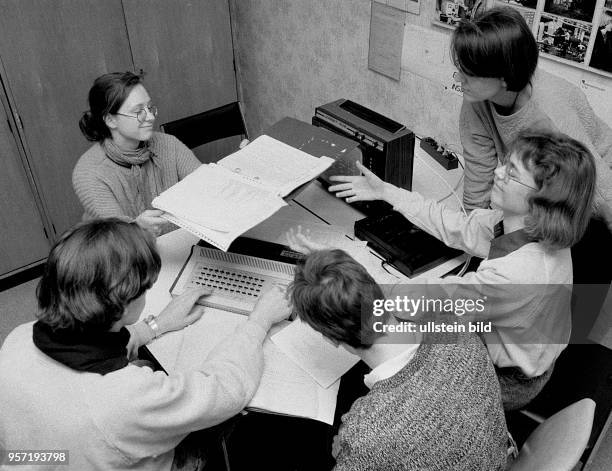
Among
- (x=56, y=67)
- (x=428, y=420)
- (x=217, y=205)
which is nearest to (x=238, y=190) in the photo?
(x=217, y=205)

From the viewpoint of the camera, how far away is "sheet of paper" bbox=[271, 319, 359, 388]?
140 centimetres

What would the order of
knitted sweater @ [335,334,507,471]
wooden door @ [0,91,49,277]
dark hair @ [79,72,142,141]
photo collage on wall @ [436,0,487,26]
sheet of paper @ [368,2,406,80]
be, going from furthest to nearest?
wooden door @ [0,91,49,277]
sheet of paper @ [368,2,406,80]
photo collage on wall @ [436,0,487,26]
dark hair @ [79,72,142,141]
knitted sweater @ [335,334,507,471]

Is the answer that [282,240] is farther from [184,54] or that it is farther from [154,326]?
[184,54]

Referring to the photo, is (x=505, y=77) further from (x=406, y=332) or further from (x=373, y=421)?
(x=373, y=421)

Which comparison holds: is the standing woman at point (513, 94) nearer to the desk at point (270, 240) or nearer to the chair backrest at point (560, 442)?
the desk at point (270, 240)

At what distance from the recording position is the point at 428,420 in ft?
3.50

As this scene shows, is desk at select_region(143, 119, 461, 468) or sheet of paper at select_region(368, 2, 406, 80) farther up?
sheet of paper at select_region(368, 2, 406, 80)

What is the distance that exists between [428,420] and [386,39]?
189cm

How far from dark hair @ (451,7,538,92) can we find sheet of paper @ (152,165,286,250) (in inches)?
25.7

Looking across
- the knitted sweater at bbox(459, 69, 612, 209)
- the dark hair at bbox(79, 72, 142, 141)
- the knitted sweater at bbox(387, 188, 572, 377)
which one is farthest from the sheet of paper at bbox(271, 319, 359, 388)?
the dark hair at bbox(79, 72, 142, 141)

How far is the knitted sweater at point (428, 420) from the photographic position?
107 centimetres

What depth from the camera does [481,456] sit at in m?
1.11

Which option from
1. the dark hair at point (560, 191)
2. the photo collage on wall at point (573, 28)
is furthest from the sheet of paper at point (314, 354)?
the photo collage on wall at point (573, 28)

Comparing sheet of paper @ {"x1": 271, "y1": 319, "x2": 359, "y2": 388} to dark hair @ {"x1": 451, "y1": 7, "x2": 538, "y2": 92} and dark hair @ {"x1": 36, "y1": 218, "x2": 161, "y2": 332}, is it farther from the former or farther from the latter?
dark hair @ {"x1": 451, "y1": 7, "x2": 538, "y2": 92}
